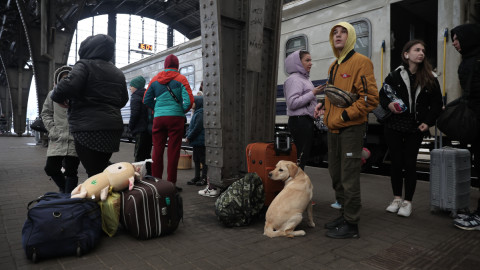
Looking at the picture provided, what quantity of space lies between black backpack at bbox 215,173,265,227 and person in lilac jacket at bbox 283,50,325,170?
2.76 ft

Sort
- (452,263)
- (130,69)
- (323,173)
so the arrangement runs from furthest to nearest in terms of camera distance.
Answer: (130,69) → (323,173) → (452,263)

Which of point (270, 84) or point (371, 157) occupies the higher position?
point (270, 84)

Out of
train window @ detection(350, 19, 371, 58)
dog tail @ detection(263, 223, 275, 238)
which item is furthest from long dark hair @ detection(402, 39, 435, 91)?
train window @ detection(350, 19, 371, 58)

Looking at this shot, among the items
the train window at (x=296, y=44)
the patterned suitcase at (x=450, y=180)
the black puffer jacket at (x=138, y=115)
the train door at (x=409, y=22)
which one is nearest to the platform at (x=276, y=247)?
the patterned suitcase at (x=450, y=180)

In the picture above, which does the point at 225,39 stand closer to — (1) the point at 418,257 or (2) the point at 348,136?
(2) the point at 348,136

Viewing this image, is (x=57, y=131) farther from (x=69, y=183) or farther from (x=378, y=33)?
(x=378, y=33)

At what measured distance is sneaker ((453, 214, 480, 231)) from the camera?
3.09m

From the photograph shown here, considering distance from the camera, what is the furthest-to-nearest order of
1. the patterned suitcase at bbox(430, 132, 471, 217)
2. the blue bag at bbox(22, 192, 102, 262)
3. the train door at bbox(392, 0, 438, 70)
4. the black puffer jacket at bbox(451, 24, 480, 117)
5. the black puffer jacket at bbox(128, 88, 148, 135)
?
the train door at bbox(392, 0, 438, 70), the black puffer jacket at bbox(128, 88, 148, 135), the patterned suitcase at bbox(430, 132, 471, 217), the black puffer jacket at bbox(451, 24, 480, 117), the blue bag at bbox(22, 192, 102, 262)

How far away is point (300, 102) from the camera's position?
12.4 feet

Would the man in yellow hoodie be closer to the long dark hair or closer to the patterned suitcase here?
the long dark hair

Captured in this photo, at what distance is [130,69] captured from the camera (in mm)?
14750

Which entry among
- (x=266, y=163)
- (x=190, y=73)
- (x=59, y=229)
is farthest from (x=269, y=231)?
(x=190, y=73)

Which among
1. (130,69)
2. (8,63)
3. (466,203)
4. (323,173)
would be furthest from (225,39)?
(8,63)

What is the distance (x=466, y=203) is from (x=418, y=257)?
1.66 m
